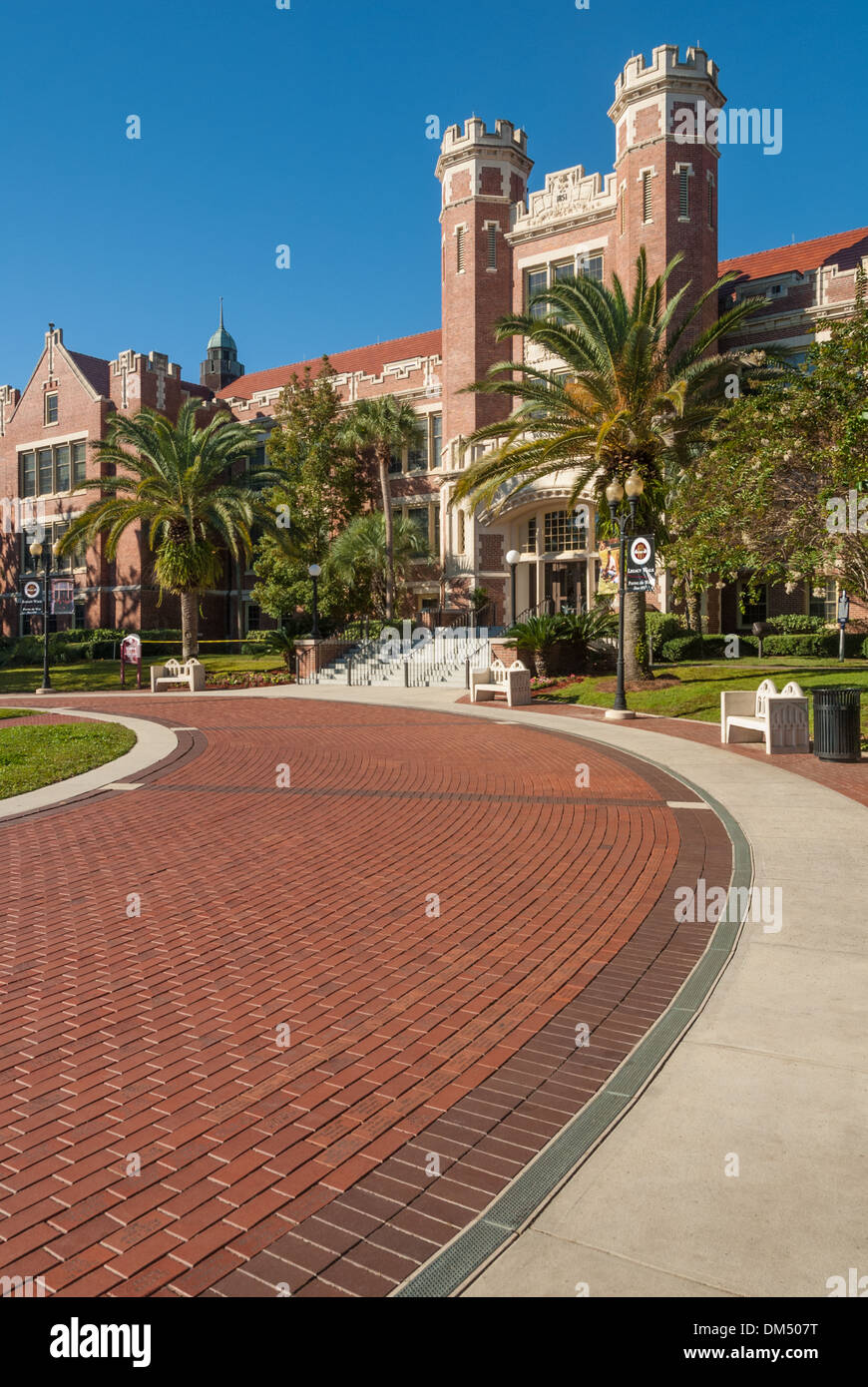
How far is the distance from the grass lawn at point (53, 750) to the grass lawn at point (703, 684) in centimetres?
1067

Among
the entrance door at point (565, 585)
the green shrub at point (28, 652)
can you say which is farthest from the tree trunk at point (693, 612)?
the green shrub at point (28, 652)

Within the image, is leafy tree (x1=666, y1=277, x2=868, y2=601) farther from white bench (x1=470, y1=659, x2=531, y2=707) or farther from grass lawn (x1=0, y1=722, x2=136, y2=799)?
Answer: grass lawn (x1=0, y1=722, x2=136, y2=799)

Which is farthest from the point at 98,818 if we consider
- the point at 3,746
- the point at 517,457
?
the point at 517,457

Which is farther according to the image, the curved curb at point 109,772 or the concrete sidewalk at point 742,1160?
the curved curb at point 109,772

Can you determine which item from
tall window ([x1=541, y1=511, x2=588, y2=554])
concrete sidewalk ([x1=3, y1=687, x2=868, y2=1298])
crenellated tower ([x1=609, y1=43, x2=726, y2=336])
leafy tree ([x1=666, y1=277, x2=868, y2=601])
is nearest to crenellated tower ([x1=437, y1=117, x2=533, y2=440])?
tall window ([x1=541, y1=511, x2=588, y2=554])

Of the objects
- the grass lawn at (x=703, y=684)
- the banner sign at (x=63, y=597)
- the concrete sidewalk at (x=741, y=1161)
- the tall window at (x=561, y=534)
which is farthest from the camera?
the banner sign at (x=63, y=597)

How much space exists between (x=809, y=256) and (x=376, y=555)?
22098 millimetres

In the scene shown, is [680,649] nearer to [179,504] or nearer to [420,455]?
[179,504]

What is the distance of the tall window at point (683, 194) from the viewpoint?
3250cm

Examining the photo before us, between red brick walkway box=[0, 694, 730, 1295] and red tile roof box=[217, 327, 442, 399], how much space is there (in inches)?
1586

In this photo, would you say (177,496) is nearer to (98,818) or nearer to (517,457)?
(517,457)

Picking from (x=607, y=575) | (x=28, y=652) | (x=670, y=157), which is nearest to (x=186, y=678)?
(x=607, y=575)

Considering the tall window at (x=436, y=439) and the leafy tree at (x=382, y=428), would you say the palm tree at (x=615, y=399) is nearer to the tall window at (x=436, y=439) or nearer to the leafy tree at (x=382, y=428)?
the leafy tree at (x=382, y=428)

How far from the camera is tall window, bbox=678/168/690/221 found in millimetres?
32500
